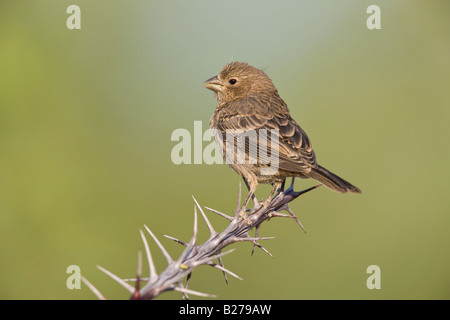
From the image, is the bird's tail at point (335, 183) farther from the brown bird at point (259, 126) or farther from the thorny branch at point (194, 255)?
the thorny branch at point (194, 255)

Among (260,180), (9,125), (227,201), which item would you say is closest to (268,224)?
(227,201)

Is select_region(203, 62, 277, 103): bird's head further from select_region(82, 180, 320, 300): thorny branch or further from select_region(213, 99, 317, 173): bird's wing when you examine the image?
select_region(82, 180, 320, 300): thorny branch

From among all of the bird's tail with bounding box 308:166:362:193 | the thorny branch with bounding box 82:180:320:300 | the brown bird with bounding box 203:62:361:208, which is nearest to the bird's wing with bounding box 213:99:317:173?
the brown bird with bounding box 203:62:361:208

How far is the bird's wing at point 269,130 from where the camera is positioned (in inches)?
160

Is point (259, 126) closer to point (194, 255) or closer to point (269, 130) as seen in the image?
point (269, 130)

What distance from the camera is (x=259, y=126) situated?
14.9ft

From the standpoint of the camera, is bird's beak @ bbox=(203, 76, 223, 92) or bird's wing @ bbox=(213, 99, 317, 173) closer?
bird's wing @ bbox=(213, 99, 317, 173)

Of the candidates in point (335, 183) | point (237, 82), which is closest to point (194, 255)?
point (335, 183)

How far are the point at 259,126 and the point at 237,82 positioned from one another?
1.00 m

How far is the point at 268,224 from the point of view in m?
5.97

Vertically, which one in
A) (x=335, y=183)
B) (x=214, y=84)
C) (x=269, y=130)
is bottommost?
(x=335, y=183)

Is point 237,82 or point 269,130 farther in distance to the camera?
point 237,82

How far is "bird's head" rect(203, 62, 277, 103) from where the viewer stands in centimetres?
534

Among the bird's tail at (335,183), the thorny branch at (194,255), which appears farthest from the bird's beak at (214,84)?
the thorny branch at (194,255)
